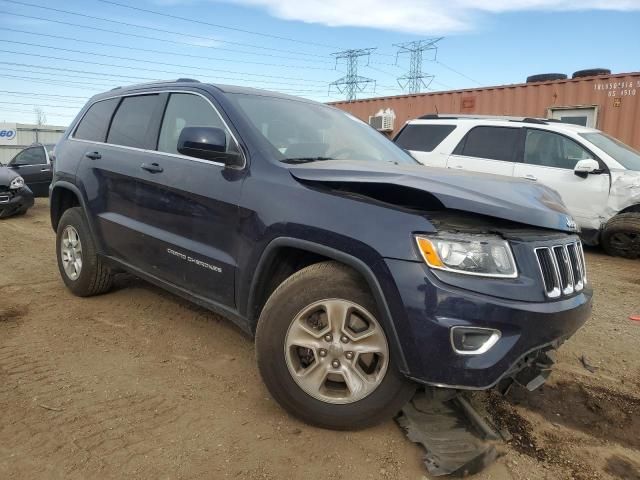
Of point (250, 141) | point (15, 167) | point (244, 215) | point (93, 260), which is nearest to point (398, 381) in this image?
point (244, 215)

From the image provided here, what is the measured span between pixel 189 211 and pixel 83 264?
1.75 metres

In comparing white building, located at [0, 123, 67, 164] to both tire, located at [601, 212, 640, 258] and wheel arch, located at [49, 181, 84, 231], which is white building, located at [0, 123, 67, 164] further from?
tire, located at [601, 212, 640, 258]

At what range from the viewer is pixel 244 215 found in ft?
9.39

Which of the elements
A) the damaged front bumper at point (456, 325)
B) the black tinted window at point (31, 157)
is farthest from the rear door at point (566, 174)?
the black tinted window at point (31, 157)

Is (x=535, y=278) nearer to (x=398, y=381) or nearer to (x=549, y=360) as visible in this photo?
(x=549, y=360)

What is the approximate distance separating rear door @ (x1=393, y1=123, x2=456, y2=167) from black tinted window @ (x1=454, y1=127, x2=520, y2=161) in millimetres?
298

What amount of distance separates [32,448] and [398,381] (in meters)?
1.76

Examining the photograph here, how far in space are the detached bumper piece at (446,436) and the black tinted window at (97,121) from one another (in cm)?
343

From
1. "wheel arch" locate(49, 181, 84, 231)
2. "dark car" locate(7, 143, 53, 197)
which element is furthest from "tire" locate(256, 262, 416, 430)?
"dark car" locate(7, 143, 53, 197)

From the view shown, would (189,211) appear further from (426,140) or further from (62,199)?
(426,140)

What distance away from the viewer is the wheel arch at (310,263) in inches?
90.1

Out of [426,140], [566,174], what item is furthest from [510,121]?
[426,140]

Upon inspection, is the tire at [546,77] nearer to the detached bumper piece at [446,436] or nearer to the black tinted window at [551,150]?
the black tinted window at [551,150]

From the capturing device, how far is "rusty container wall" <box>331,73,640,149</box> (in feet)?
33.1
